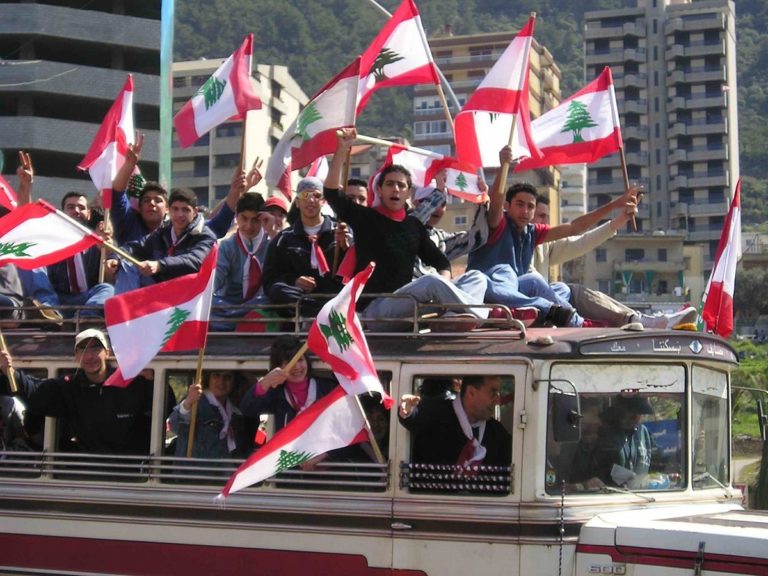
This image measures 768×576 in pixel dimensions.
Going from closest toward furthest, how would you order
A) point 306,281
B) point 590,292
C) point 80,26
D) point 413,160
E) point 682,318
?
point 682,318 < point 306,281 < point 590,292 < point 413,160 < point 80,26

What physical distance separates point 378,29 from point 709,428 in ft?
426

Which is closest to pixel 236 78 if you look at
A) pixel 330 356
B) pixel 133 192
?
pixel 133 192

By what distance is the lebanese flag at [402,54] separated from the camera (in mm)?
10625

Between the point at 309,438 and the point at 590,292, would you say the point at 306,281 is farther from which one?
the point at 590,292

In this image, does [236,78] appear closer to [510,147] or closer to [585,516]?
[510,147]

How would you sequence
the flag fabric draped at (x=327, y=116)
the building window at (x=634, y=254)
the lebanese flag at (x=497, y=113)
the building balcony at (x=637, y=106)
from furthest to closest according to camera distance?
the building balcony at (x=637, y=106) < the building window at (x=634, y=254) < the lebanese flag at (x=497, y=113) < the flag fabric draped at (x=327, y=116)

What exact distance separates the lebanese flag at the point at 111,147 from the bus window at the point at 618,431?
15.7 ft

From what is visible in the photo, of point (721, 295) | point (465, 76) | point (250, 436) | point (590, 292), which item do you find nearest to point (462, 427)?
point (250, 436)

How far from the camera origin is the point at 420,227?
348 inches

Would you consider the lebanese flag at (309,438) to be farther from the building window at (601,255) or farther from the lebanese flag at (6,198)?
the building window at (601,255)

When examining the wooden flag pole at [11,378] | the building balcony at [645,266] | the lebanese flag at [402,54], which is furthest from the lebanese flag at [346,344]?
the building balcony at [645,266]

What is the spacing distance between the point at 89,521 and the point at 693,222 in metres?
109

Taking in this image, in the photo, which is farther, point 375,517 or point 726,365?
point 726,365

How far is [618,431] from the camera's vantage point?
7.57 m
